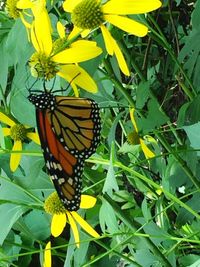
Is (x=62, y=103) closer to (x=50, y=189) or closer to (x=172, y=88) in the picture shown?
(x=50, y=189)

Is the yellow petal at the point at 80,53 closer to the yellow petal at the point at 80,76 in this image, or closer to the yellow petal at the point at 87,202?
the yellow petal at the point at 80,76

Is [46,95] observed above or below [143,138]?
above

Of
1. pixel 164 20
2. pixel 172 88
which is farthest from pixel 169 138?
pixel 164 20

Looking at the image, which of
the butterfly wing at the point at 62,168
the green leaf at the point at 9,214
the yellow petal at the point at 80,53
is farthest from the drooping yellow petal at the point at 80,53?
the green leaf at the point at 9,214

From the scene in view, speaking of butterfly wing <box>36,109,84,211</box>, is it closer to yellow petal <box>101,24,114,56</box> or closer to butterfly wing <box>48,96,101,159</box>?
butterfly wing <box>48,96,101,159</box>

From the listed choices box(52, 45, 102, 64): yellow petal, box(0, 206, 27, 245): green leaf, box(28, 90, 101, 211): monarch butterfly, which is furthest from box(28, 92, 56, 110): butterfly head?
box(0, 206, 27, 245): green leaf

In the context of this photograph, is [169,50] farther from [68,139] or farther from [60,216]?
[60,216]
